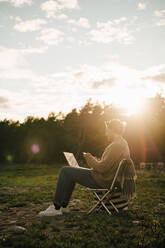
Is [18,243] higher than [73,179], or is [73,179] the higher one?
[73,179]

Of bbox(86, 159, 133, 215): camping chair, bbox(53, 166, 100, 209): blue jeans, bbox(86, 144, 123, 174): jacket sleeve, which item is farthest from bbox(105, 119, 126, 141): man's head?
bbox(53, 166, 100, 209): blue jeans

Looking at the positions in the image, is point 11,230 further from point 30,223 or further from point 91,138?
point 91,138

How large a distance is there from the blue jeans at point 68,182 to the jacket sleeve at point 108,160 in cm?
31

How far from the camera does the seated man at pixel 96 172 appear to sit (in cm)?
507

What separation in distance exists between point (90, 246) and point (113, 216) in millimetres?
1726

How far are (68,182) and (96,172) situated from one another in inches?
26.3

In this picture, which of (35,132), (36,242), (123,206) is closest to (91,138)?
(35,132)

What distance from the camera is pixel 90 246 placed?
10.5ft

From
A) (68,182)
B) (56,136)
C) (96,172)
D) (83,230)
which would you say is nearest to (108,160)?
(96,172)

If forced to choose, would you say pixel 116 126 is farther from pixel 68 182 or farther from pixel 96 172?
pixel 68 182

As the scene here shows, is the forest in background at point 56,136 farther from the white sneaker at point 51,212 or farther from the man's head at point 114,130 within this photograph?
the white sneaker at point 51,212

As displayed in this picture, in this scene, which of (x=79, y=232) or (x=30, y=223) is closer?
(x=79, y=232)

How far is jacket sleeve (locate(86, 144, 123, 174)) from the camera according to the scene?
5035mm

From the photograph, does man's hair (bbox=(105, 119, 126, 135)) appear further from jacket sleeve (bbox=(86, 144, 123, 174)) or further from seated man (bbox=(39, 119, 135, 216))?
jacket sleeve (bbox=(86, 144, 123, 174))
